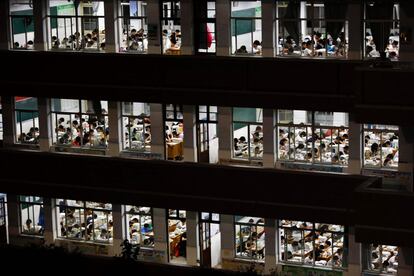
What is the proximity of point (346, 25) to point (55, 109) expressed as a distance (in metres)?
10.8

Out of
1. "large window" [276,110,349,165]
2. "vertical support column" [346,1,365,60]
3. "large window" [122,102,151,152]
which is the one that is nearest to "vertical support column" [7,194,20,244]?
"large window" [122,102,151,152]

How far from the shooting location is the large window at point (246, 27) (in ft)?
131

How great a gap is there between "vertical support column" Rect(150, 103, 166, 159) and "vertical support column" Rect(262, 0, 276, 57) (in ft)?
14.4

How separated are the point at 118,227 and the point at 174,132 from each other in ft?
12.5

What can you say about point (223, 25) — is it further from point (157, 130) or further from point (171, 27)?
point (157, 130)

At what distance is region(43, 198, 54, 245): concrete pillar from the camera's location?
143 ft

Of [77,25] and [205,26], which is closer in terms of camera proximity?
[205,26]

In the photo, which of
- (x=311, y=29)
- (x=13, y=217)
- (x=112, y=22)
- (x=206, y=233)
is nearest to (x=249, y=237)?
(x=206, y=233)

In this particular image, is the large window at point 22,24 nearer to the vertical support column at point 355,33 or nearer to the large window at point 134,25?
the large window at point 134,25

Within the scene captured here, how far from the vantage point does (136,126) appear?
1658 inches

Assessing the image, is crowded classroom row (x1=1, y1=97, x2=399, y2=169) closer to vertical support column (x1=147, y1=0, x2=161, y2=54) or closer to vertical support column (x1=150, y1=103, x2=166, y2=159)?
vertical support column (x1=150, y1=103, x2=166, y2=159)

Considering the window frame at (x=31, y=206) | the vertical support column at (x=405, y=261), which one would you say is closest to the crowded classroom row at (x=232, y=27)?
the window frame at (x=31, y=206)

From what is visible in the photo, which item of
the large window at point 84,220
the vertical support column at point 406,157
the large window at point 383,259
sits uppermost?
the vertical support column at point 406,157

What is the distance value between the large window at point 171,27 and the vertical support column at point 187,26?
0.40 m
